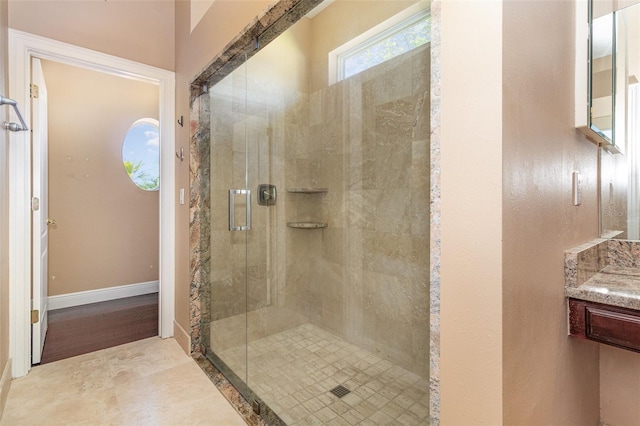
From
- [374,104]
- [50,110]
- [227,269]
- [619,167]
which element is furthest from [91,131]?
[619,167]

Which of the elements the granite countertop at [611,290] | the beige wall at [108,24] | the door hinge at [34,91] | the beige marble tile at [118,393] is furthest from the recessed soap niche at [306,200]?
the door hinge at [34,91]

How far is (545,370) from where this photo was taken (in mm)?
941

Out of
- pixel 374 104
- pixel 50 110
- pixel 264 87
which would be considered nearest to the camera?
pixel 374 104

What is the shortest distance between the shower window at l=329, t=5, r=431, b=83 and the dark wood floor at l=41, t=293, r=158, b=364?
2707 mm

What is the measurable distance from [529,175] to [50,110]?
4310 mm

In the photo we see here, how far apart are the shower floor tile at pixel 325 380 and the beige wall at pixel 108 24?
2.39 meters

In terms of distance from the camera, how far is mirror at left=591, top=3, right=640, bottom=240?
4.76ft

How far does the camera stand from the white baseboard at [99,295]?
11.0 feet

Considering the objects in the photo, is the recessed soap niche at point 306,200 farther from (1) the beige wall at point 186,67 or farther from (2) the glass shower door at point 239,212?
(1) the beige wall at point 186,67

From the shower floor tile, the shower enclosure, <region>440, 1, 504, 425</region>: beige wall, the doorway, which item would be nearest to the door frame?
the doorway

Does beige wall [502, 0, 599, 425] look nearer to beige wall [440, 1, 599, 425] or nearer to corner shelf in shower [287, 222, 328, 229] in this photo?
beige wall [440, 1, 599, 425]

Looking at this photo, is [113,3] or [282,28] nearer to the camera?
[282,28]

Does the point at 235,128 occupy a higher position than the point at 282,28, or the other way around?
the point at 282,28

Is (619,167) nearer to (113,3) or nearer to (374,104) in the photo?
(374,104)
